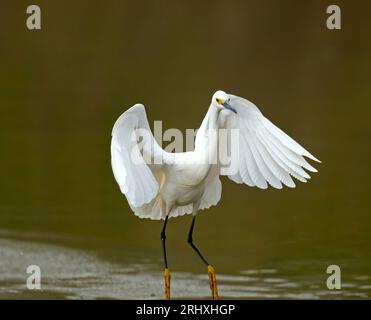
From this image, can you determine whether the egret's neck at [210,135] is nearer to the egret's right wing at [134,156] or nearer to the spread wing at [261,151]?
the spread wing at [261,151]

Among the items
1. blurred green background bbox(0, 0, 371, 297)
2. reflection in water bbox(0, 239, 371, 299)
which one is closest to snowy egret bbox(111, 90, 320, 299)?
reflection in water bbox(0, 239, 371, 299)

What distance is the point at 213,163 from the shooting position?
23.3 ft

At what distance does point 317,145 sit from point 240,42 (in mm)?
4353

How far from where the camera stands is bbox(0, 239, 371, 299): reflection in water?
7780 millimetres

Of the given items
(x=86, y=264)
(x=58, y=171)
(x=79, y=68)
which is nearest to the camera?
(x=86, y=264)

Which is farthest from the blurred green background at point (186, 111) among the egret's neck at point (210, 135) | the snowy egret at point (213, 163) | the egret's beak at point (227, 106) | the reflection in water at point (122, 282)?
the egret's beak at point (227, 106)

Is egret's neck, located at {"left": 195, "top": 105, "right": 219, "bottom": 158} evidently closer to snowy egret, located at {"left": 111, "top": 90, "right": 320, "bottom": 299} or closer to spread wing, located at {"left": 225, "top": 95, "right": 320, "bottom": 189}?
snowy egret, located at {"left": 111, "top": 90, "right": 320, "bottom": 299}

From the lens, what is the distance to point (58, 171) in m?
11.5

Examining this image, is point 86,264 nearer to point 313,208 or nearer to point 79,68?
point 313,208

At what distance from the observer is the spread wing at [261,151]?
7.20 m

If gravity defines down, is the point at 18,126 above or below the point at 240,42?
below

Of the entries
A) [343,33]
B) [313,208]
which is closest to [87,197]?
[313,208]

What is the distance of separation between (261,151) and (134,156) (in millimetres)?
1137
